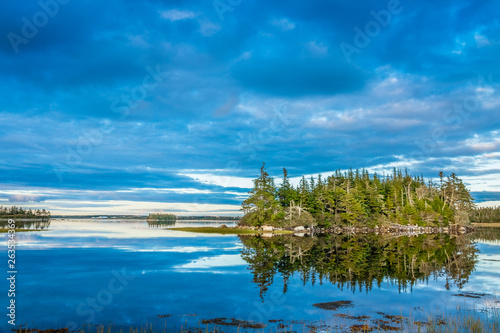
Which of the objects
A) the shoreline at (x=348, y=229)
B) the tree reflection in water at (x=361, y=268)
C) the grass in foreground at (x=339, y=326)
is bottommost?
the shoreline at (x=348, y=229)

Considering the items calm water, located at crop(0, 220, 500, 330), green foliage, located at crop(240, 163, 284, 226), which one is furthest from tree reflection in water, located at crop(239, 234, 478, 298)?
green foliage, located at crop(240, 163, 284, 226)

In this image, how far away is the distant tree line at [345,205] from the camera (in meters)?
88.7

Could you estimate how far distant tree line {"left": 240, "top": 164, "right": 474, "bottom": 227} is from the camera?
88688 mm

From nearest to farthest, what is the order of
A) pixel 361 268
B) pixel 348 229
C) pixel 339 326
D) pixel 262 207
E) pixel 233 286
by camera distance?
pixel 339 326 < pixel 233 286 < pixel 361 268 < pixel 262 207 < pixel 348 229

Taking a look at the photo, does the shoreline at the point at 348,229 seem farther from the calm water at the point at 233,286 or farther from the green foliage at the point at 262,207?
the calm water at the point at 233,286

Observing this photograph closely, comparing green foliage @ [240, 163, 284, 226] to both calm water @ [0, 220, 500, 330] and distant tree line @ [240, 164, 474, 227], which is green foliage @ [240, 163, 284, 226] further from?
calm water @ [0, 220, 500, 330]

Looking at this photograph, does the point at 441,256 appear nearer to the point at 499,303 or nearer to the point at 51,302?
the point at 499,303

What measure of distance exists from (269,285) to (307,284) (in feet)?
8.93

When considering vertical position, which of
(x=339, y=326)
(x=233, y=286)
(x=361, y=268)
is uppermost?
(x=339, y=326)

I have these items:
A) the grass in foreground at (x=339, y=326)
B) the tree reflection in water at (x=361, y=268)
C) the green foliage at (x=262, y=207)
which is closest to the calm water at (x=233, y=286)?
the tree reflection in water at (x=361, y=268)

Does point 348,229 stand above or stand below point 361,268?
below

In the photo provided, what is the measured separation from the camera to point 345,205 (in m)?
96.1

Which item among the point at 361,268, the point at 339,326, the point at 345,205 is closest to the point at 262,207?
the point at 345,205

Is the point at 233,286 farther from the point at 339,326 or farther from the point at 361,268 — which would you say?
the point at 361,268
